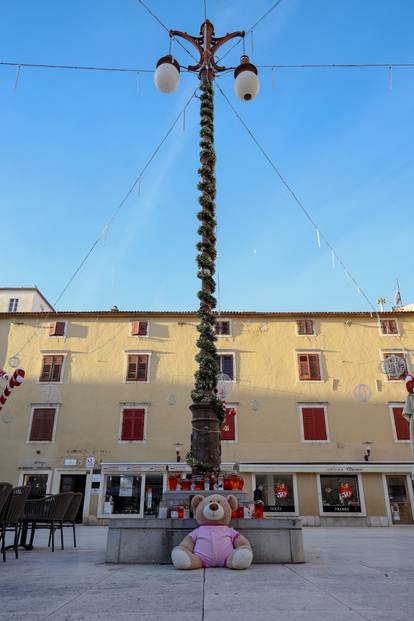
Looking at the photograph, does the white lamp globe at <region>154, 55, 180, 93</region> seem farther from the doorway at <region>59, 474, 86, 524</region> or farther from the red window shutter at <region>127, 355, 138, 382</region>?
the doorway at <region>59, 474, 86, 524</region>

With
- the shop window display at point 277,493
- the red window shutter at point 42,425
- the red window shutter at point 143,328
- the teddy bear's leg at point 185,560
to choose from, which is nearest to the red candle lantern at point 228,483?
the teddy bear's leg at point 185,560

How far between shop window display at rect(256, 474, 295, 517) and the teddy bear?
16156 mm

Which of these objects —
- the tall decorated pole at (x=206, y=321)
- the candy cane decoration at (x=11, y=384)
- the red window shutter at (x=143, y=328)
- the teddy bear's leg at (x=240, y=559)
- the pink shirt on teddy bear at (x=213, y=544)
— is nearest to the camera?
the teddy bear's leg at (x=240, y=559)

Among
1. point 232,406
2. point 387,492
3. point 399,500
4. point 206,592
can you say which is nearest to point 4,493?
point 206,592

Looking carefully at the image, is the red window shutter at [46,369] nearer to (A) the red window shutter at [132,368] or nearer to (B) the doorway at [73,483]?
(A) the red window shutter at [132,368]

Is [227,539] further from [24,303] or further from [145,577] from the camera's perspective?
[24,303]

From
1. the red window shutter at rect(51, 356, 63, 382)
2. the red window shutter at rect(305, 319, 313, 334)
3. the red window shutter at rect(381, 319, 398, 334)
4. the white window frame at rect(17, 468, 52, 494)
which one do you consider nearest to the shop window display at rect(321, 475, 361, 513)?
the red window shutter at rect(305, 319, 313, 334)

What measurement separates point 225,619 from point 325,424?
64.5 ft

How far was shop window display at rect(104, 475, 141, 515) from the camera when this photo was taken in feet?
67.8

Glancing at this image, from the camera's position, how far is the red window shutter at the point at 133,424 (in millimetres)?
21234

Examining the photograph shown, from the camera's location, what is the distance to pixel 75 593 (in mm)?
3652

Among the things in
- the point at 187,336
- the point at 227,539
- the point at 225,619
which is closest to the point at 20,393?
the point at 187,336

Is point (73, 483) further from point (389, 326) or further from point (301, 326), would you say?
point (389, 326)

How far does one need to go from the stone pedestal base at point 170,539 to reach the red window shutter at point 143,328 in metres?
17.8
